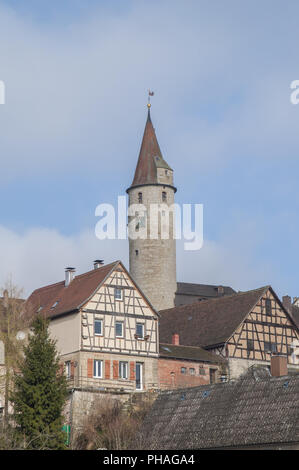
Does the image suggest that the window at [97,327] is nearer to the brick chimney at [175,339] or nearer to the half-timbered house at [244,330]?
the brick chimney at [175,339]

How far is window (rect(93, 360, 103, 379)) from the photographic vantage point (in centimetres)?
6122

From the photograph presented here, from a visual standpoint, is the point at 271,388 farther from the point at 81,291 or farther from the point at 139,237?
the point at 139,237

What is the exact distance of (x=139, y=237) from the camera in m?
93.4

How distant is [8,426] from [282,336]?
31599 mm

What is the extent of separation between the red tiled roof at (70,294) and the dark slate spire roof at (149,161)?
26989 mm

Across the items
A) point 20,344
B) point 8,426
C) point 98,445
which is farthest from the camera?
point 20,344

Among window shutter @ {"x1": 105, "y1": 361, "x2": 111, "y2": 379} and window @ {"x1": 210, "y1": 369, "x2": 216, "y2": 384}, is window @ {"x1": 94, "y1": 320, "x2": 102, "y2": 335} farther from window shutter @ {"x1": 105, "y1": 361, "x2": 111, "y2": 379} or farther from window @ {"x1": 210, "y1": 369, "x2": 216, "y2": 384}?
window @ {"x1": 210, "y1": 369, "x2": 216, "y2": 384}

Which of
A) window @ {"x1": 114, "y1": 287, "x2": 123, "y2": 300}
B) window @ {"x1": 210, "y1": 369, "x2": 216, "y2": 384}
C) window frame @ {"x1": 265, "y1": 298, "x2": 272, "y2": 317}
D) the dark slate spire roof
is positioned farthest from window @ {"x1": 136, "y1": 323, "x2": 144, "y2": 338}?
the dark slate spire roof

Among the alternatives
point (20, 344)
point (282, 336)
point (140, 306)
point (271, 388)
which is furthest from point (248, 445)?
point (282, 336)

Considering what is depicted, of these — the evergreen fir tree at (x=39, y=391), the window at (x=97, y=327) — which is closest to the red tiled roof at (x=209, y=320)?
the window at (x=97, y=327)

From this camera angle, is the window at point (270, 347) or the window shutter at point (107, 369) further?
the window at point (270, 347)

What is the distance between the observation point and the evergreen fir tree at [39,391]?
155ft

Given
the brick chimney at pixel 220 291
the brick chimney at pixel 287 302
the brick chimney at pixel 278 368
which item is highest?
the brick chimney at pixel 220 291
